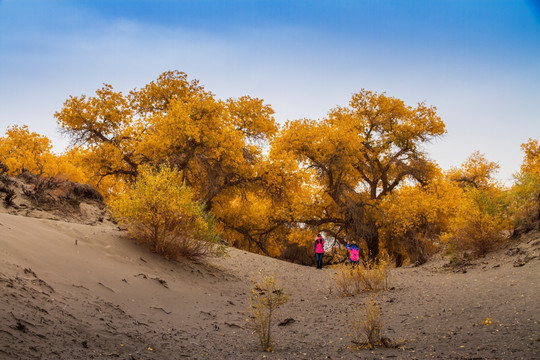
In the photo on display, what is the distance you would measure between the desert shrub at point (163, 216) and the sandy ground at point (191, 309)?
19.8 inches

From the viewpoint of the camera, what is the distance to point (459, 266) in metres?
14.7

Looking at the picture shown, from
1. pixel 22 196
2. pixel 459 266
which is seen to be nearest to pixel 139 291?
pixel 22 196

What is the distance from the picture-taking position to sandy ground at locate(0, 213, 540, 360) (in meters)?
5.37

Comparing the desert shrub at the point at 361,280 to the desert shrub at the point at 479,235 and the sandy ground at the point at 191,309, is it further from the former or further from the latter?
the desert shrub at the point at 479,235

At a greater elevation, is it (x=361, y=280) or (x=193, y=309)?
(x=361, y=280)

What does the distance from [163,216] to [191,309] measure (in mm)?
3492

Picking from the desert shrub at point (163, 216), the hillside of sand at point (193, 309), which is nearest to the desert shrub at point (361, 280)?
the hillside of sand at point (193, 309)

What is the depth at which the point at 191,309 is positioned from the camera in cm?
875

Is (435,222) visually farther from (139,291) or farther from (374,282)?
(139,291)

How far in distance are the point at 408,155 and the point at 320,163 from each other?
591cm

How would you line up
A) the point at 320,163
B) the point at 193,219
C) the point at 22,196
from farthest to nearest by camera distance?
1. the point at 320,163
2. the point at 22,196
3. the point at 193,219

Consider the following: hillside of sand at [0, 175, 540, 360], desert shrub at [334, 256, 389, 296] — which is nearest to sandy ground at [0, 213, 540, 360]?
hillside of sand at [0, 175, 540, 360]

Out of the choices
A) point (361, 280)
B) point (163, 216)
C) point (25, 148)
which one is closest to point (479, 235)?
point (361, 280)

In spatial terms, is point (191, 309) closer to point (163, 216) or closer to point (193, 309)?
point (193, 309)
